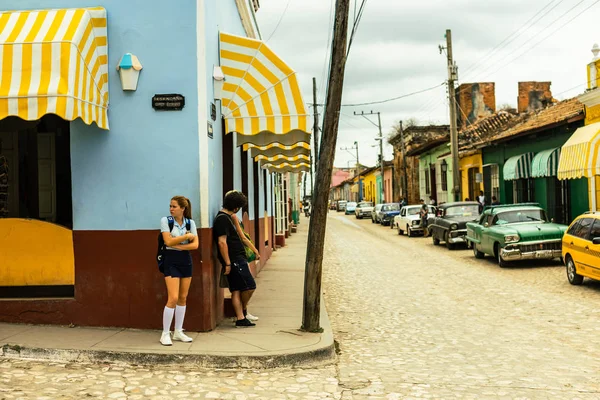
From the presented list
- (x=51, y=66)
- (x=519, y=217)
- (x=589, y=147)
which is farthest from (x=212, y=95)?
(x=589, y=147)

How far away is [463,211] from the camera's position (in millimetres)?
23266

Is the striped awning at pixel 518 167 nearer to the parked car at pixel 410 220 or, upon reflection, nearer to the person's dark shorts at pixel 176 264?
the parked car at pixel 410 220

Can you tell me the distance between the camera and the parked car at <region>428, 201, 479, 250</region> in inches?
859

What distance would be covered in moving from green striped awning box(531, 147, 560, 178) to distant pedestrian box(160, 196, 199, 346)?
18488 mm

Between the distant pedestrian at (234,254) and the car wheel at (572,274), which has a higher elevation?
the distant pedestrian at (234,254)

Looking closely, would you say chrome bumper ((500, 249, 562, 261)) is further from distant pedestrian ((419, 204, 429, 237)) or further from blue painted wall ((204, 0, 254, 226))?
distant pedestrian ((419, 204, 429, 237))

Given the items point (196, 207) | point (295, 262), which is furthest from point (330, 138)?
point (295, 262)

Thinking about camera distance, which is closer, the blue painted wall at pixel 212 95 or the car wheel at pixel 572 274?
the blue painted wall at pixel 212 95

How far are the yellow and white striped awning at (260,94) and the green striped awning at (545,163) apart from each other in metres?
16.8

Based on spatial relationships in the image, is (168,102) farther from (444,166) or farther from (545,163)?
(444,166)

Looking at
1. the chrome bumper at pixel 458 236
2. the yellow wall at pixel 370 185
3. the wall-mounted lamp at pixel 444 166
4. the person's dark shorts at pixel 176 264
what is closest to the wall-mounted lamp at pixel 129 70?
the person's dark shorts at pixel 176 264

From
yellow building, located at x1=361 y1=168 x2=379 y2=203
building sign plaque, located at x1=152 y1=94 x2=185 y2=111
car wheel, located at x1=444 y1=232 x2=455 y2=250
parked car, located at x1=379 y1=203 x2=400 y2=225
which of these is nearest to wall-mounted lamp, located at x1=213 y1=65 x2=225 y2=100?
building sign plaque, located at x1=152 y1=94 x2=185 y2=111

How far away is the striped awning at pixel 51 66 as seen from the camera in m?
6.51

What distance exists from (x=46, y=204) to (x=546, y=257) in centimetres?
1142
